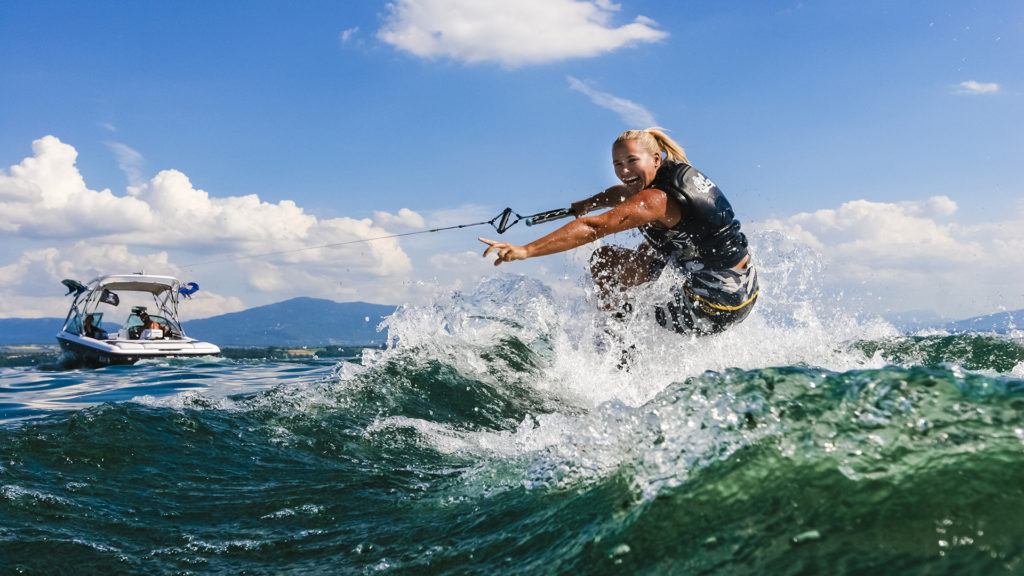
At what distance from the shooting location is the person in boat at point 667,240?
16.2 ft

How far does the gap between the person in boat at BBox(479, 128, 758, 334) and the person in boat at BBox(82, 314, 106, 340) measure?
21826mm

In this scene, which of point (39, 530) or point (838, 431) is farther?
point (39, 530)

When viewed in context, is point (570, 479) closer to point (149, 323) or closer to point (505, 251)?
point (505, 251)

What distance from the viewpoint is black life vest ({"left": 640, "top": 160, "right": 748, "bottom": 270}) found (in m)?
5.33

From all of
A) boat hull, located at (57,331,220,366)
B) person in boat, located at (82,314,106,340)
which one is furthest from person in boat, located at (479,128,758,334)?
person in boat, located at (82,314,106,340)

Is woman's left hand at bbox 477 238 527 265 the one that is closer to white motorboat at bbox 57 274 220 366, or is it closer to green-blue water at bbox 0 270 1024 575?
green-blue water at bbox 0 270 1024 575

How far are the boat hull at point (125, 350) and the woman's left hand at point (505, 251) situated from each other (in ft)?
62.8

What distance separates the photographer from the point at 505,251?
15.0 feet

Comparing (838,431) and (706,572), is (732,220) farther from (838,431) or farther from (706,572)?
(706,572)

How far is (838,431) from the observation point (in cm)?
225

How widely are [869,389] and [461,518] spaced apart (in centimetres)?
188

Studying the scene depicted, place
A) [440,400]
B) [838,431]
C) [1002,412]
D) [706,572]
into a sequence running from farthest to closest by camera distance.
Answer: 1. [440,400]
2. [838,431]
3. [1002,412]
4. [706,572]

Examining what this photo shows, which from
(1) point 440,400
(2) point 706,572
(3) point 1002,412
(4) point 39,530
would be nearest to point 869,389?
(3) point 1002,412

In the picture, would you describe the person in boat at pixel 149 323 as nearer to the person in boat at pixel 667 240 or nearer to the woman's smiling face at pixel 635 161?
the person in boat at pixel 667 240
